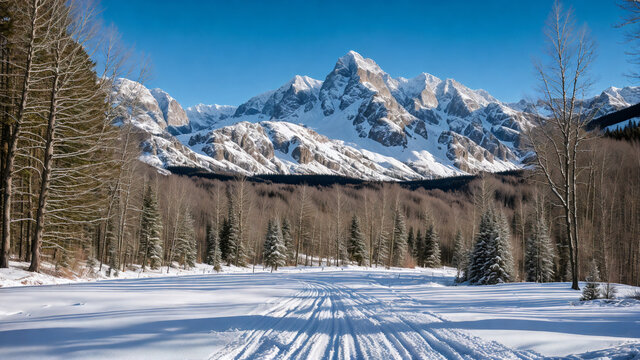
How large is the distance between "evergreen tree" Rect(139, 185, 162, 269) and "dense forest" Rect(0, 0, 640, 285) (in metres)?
0.14

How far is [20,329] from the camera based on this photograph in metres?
4.70

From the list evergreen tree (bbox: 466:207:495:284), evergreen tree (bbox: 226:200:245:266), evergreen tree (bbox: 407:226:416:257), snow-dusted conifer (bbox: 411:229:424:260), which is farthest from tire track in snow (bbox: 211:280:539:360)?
evergreen tree (bbox: 407:226:416:257)

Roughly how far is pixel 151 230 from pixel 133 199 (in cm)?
512

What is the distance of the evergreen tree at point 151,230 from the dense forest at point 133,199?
0.14 m

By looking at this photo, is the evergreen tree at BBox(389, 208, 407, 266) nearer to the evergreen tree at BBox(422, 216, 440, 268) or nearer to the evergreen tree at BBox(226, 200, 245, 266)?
the evergreen tree at BBox(422, 216, 440, 268)

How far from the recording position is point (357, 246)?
50594 mm

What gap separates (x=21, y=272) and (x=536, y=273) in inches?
1404

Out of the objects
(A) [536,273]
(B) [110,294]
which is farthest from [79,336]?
(A) [536,273]

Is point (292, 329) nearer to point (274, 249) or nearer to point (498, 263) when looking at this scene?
point (498, 263)

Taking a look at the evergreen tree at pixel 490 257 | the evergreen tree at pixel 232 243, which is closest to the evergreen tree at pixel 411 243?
the evergreen tree at pixel 232 243

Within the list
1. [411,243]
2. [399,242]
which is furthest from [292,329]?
[411,243]

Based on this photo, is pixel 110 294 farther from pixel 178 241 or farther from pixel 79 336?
pixel 178 241

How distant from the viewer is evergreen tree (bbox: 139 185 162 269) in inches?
1389

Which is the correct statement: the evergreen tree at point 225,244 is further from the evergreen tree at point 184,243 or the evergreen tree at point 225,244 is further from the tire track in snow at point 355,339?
the tire track in snow at point 355,339
